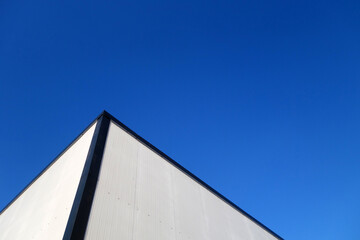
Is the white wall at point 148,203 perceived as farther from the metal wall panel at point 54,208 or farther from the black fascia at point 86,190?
the metal wall panel at point 54,208

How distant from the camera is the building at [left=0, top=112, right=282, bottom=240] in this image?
11.3 feet

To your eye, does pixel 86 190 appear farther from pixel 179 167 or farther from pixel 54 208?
pixel 179 167

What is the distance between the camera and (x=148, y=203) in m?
4.45

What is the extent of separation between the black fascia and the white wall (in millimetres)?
103

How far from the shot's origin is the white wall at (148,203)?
3631 millimetres

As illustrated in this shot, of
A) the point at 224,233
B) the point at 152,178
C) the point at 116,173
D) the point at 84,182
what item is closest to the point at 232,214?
the point at 224,233

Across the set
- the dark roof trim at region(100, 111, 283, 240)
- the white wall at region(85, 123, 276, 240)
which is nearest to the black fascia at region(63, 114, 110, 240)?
the white wall at region(85, 123, 276, 240)

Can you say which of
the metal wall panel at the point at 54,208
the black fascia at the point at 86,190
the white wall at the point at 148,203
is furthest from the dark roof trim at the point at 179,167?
the black fascia at the point at 86,190

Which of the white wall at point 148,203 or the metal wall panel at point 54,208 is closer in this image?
the metal wall panel at point 54,208

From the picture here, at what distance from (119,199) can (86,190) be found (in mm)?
635

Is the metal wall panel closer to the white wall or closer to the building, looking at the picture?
the building

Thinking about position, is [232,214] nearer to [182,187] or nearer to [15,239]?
[182,187]

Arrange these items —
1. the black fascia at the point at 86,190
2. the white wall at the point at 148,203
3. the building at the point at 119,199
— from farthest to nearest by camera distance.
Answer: the white wall at the point at 148,203 → the building at the point at 119,199 → the black fascia at the point at 86,190

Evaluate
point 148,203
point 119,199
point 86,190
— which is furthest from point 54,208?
point 148,203
